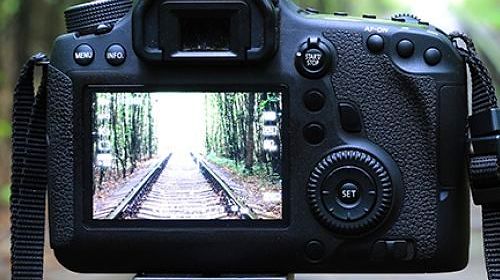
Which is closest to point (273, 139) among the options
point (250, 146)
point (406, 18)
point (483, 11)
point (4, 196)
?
point (250, 146)

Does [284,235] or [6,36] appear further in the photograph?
[6,36]

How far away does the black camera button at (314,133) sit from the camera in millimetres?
574

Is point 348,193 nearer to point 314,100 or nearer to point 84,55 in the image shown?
point 314,100

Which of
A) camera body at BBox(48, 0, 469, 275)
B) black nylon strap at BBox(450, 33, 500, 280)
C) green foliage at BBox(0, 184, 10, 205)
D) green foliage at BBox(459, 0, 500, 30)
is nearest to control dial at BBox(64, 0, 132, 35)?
camera body at BBox(48, 0, 469, 275)

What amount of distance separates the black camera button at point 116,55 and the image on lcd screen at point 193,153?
21 millimetres

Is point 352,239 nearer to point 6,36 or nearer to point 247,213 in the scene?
point 247,213

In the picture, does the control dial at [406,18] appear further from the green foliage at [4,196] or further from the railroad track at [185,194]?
the green foliage at [4,196]

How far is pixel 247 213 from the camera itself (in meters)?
0.57

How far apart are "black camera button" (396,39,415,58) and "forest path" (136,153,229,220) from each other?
15 centimetres

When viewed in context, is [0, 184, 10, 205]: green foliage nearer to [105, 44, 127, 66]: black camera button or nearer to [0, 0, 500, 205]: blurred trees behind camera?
[0, 0, 500, 205]: blurred trees behind camera

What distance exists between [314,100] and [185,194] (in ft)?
0.33

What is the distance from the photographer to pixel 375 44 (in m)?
0.58

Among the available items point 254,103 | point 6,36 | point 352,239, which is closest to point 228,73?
point 254,103

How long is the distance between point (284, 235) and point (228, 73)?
0.35 ft
